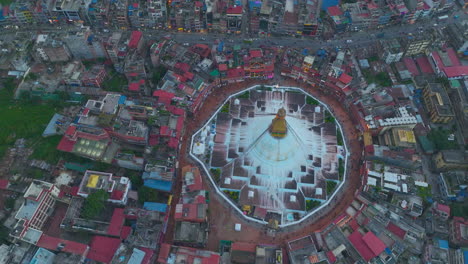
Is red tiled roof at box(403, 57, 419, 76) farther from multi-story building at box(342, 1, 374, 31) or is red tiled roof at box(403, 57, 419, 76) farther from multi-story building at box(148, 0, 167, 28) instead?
multi-story building at box(148, 0, 167, 28)

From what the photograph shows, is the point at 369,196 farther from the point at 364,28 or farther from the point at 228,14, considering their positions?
the point at 228,14

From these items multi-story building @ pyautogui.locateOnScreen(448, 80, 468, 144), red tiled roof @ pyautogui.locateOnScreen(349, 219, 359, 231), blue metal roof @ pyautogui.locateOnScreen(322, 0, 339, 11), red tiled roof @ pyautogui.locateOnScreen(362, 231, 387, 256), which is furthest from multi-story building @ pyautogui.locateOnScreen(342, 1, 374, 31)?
red tiled roof @ pyautogui.locateOnScreen(362, 231, 387, 256)

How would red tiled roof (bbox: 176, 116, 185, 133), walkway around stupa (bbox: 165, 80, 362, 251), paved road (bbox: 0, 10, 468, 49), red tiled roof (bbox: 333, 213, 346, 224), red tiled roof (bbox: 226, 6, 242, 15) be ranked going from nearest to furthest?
1. red tiled roof (bbox: 333, 213, 346, 224)
2. walkway around stupa (bbox: 165, 80, 362, 251)
3. red tiled roof (bbox: 176, 116, 185, 133)
4. red tiled roof (bbox: 226, 6, 242, 15)
5. paved road (bbox: 0, 10, 468, 49)

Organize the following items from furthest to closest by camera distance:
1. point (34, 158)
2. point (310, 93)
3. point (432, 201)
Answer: point (310, 93)
point (34, 158)
point (432, 201)

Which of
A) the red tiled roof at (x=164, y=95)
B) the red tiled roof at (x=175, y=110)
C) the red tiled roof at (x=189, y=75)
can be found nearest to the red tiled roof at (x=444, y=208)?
the red tiled roof at (x=175, y=110)

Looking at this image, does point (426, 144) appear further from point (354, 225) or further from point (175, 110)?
point (175, 110)

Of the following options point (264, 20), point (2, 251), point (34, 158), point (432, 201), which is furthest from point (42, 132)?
point (432, 201)

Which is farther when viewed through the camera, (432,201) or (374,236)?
(432,201)
